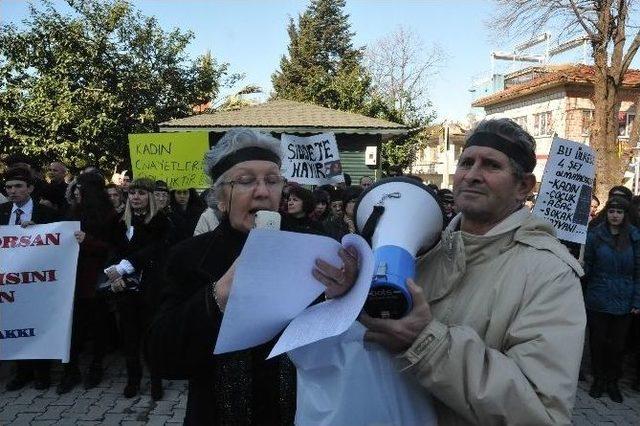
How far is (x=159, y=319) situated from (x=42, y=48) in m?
17.1

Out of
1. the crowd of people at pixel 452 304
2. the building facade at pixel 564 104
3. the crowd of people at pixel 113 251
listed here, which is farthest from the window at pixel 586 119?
the crowd of people at pixel 452 304

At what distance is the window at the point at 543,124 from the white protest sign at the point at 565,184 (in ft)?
98.4

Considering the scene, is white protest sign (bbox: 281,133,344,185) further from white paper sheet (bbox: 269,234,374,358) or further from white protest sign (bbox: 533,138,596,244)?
white paper sheet (bbox: 269,234,374,358)

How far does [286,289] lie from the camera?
130cm

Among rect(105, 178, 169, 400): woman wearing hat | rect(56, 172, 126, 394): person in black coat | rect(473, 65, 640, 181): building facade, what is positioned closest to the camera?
rect(105, 178, 169, 400): woman wearing hat

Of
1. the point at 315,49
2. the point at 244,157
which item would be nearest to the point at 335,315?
the point at 244,157

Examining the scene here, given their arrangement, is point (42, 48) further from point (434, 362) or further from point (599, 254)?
point (434, 362)

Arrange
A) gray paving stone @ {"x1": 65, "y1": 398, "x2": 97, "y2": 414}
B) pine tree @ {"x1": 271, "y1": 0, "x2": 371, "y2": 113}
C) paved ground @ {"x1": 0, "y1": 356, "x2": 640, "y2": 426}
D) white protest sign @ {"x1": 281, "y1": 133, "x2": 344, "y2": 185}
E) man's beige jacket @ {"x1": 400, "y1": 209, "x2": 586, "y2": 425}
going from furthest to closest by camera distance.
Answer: pine tree @ {"x1": 271, "y1": 0, "x2": 371, "y2": 113}, white protest sign @ {"x1": 281, "y1": 133, "x2": 344, "y2": 185}, gray paving stone @ {"x1": 65, "y1": 398, "x2": 97, "y2": 414}, paved ground @ {"x1": 0, "y1": 356, "x2": 640, "y2": 426}, man's beige jacket @ {"x1": 400, "y1": 209, "x2": 586, "y2": 425}

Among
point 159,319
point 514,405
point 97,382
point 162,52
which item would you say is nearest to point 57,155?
point 162,52

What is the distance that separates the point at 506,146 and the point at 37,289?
4.82 metres

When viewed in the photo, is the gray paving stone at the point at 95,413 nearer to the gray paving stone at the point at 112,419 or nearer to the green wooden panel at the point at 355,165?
the gray paving stone at the point at 112,419

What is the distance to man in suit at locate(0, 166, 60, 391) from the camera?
215 inches

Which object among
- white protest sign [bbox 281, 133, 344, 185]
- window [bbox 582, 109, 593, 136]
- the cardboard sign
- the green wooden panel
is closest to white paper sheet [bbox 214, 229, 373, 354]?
the cardboard sign

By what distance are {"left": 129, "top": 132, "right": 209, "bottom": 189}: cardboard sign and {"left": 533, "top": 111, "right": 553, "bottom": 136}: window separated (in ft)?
101
